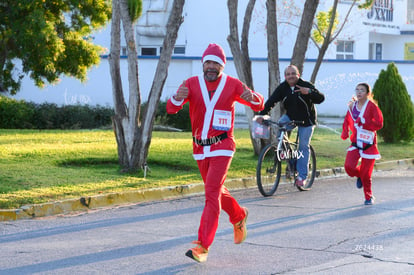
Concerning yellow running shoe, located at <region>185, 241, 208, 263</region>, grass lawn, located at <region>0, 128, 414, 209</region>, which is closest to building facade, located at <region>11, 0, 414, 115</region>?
grass lawn, located at <region>0, 128, 414, 209</region>

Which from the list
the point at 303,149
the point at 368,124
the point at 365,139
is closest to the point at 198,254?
the point at 365,139

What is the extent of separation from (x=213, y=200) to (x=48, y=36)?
13878 mm

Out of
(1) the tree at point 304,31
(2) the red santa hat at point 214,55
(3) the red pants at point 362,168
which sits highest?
(1) the tree at point 304,31

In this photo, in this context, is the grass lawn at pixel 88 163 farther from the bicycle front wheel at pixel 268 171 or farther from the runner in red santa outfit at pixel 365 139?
the runner in red santa outfit at pixel 365 139

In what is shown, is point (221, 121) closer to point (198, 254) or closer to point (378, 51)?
point (198, 254)

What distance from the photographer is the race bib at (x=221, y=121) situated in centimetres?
748

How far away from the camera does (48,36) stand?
2020 centimetres

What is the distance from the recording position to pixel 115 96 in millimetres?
13477

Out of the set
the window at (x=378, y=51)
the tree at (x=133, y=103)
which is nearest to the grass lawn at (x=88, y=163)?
the tree at (x=133, y=103)

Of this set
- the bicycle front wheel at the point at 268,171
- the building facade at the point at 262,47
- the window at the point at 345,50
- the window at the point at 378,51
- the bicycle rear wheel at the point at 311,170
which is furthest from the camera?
the window at the point at 378,51

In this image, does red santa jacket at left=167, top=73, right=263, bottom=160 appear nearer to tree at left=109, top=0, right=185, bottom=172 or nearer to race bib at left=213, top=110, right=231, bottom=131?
race bib at left=213, top=110, right=231, bottom=131

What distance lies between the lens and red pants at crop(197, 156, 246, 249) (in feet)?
23.5

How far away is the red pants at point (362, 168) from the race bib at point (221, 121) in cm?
422

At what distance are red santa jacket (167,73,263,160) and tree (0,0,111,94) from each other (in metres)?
13.3
